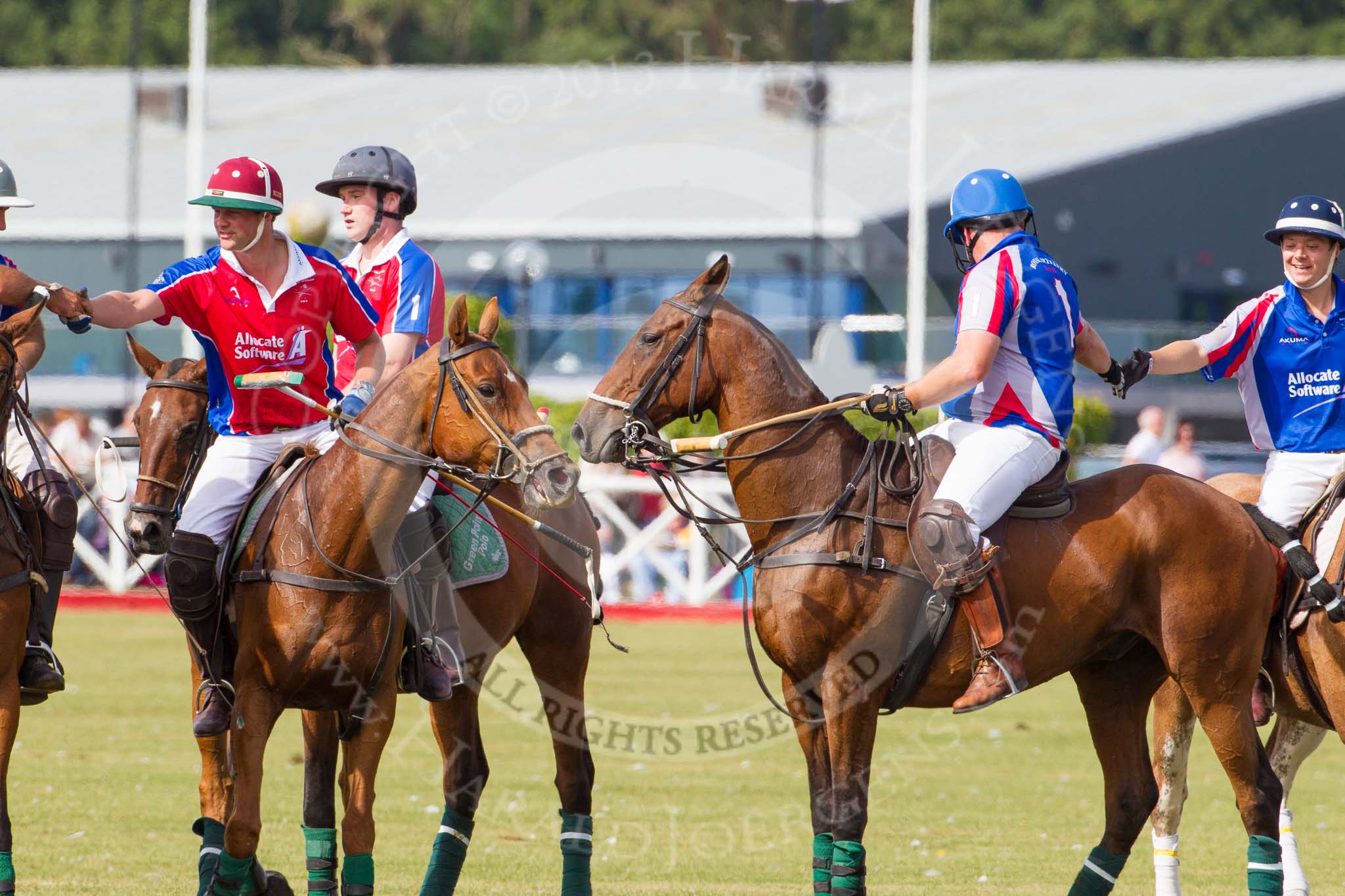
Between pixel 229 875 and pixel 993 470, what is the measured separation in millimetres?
2914

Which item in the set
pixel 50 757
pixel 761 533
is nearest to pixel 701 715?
pixel 50 757

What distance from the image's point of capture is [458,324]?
5.69 metres

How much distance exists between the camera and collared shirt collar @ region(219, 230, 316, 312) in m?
6.12

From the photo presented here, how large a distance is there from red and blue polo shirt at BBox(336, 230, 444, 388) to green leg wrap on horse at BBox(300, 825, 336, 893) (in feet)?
6.15

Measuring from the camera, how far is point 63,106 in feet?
111

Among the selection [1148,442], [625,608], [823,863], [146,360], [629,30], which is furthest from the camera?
[629,30]

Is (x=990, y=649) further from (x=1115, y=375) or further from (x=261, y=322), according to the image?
(x=261, y=322)

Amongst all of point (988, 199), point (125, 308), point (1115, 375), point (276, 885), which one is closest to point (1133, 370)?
point (1115, 375)

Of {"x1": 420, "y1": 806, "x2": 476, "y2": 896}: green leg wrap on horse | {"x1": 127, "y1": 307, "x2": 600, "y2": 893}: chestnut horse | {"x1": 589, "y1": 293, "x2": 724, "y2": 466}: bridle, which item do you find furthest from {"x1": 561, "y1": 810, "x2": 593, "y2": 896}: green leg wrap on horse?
{"x1": 589, "y1": 293, "x2": 724, "y2": 466}: bridle

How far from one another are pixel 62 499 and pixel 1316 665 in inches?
188

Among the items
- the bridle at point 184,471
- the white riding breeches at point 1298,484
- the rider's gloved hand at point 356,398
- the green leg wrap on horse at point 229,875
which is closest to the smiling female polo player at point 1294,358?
the white riding breeches at point 1298,484

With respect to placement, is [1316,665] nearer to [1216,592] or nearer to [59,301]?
[1216,592]

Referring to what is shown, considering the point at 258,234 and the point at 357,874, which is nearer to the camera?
the point at 357,874

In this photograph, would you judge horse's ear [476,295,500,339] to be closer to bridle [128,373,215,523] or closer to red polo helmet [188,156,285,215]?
red polo helmet [188,156,285,215]
